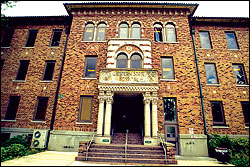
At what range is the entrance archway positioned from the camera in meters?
11.8

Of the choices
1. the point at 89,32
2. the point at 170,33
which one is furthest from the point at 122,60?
the point at 170,33

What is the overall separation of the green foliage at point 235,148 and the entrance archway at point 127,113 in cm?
570

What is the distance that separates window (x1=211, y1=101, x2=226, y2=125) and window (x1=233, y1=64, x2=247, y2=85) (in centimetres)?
326

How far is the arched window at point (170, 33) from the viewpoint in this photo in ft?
44.6

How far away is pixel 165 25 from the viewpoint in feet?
45.5

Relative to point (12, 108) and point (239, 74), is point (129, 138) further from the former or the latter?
→ point (239, 74)

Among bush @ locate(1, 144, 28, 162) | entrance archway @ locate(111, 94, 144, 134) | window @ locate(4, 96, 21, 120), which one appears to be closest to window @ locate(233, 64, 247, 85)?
entrance archway @ locate(111, 94, 144, 134)

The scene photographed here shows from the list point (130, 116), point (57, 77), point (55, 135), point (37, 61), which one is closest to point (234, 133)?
point (130, 116)

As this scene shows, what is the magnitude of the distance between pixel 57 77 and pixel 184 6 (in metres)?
14.6

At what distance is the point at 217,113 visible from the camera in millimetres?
11883

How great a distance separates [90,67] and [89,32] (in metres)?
3.94

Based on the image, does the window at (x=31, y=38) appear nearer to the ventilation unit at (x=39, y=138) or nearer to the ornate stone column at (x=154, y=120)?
the ventilation unit at (x=39, y=138)

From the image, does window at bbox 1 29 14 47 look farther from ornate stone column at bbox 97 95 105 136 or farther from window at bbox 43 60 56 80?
ornate stone column at bbox 97 95 105 136

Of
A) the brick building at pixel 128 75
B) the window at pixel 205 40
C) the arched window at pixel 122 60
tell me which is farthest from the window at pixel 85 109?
the window at pixel 205 40
